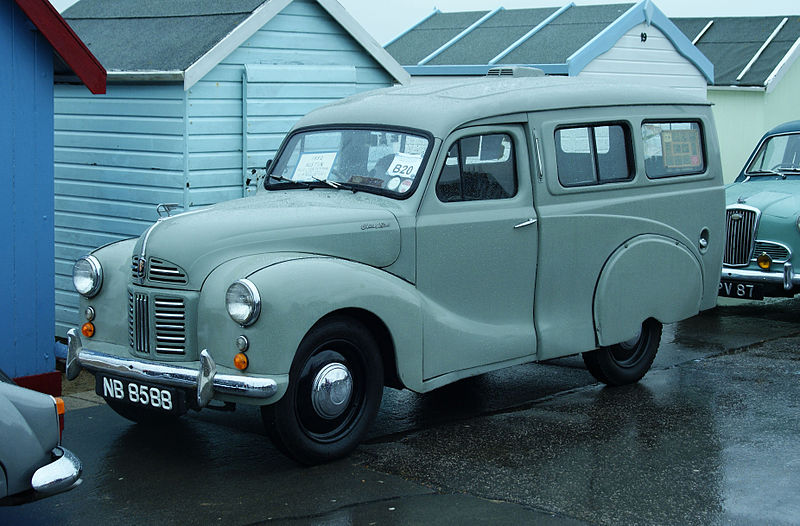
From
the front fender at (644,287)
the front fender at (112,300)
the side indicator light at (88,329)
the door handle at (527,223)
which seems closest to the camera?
the front fender at (112,300)

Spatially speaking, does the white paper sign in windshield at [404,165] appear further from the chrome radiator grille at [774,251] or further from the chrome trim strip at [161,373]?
the chrome radiator grille at [774,251]

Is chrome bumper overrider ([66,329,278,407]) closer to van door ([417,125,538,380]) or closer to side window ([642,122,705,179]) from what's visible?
van door ([417,125,538,380])

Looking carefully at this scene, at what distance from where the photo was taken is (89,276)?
21.4 feet

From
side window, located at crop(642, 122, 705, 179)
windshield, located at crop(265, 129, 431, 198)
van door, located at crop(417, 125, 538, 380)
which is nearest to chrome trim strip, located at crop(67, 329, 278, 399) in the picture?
van door, located at crop(417, 125, 538, 380)

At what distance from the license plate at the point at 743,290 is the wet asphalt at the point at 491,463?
7.74ft

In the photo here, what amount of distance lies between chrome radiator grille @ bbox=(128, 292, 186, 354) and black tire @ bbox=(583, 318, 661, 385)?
3201 mm

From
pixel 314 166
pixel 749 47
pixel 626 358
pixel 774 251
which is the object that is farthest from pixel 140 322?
pixel 749 47

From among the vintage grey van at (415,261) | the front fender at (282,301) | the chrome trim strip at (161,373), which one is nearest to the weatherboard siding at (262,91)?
the vintage grey van at (415,261)

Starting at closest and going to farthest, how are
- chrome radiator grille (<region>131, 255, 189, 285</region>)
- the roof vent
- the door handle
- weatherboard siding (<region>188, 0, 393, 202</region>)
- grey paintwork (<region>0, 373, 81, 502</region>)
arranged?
1. grey paintwork (<region>0, 373, 81, 502</region>)
2. chrome radiator grille (<region>131, 255, 189, 285</region>)
3. the door handle
4. the roof vent
5. weatherboard siding (<region>188, 0, 393, 202</region>)

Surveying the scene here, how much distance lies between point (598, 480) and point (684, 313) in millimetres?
2656

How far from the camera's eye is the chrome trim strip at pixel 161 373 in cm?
562

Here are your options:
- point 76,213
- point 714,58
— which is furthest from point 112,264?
point 714,58

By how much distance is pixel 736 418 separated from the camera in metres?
7.23

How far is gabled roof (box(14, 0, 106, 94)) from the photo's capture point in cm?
732
